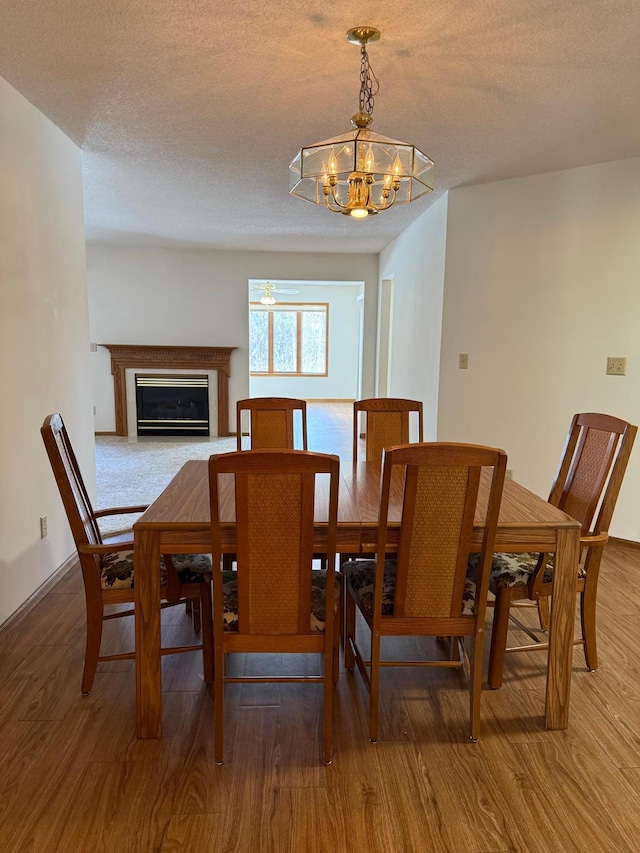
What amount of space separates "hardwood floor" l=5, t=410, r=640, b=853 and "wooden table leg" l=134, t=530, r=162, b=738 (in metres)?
0.10

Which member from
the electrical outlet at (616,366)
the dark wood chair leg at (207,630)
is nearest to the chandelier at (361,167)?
the dark wood chair leg at (207,630)

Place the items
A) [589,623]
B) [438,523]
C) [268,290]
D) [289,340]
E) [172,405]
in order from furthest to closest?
[289,340] < [268,290] < [172,405] < [589,623] < [438,523]

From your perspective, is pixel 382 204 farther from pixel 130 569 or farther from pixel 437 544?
pixel 130 569

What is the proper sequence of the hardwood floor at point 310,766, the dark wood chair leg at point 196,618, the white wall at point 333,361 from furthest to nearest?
1. the white wall at point 333,361
2. the dark wood chair leg at point 196,618
3. the hardwood floor at point 310,766

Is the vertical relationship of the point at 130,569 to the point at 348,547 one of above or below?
below

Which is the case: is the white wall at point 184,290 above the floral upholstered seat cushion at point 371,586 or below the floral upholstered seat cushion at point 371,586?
above

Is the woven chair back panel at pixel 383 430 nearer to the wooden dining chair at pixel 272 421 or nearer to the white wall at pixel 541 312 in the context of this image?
the wooden dining chair at pixel 272 421

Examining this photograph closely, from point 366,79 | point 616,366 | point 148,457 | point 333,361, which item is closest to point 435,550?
point 366,79

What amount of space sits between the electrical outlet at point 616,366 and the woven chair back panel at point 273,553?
2814 millimetres

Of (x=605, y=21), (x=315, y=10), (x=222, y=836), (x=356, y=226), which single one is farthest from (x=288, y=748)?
(x=356, y=226)

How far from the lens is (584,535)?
2.12m

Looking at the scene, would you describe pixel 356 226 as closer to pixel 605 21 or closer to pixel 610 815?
pixel 605 21

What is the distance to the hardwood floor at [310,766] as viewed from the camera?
1.46 metres

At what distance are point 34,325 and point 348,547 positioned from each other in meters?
2.05
